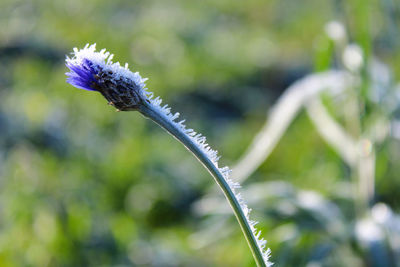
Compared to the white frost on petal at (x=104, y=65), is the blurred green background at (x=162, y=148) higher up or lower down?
higher up

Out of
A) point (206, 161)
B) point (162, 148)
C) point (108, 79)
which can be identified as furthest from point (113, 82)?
point (162, 148)

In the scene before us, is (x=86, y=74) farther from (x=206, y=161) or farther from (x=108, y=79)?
(x=206, y=161)

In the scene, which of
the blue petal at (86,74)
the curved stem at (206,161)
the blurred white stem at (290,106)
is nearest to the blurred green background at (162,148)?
the blurred white stem at (290,106)

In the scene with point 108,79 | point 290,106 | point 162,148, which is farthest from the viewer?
point 162,148

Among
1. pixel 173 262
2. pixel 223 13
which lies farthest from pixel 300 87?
pixel 223 13

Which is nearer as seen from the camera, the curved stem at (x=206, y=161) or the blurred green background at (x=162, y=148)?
the curved stem at (x=206, y=161)

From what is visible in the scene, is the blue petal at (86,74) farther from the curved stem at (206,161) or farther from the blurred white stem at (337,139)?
the blurred white stem at (337,139)

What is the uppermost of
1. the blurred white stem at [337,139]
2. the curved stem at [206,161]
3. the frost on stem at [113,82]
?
the blurred white stem at [337,139]
